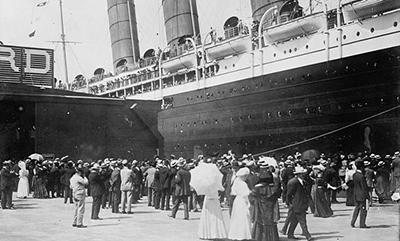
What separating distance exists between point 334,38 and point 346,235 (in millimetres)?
11186

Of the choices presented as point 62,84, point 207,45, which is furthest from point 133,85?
point 62,84

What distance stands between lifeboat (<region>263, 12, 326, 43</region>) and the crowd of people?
5.38 meters

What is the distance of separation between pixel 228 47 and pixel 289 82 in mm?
5970

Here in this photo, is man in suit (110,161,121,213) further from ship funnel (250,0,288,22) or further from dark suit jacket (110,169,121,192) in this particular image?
ship funnel (250,0,288,22)

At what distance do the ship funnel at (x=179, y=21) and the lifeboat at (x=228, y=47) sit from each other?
5.50 metres

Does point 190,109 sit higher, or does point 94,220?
point 190,109

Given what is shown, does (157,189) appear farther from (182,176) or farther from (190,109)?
(190,109)

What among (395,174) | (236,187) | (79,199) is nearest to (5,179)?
(79,199)

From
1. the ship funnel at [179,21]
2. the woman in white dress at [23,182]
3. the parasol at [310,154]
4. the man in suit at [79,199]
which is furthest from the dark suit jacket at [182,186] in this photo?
the ship funnel at [179,21]

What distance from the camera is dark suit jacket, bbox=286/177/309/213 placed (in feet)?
20.9

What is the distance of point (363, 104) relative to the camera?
14258mm

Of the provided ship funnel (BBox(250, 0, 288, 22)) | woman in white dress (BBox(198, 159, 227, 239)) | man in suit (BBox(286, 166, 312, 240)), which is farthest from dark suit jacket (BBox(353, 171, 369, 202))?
ship funnel (BBox(250, 0, 288, 22))

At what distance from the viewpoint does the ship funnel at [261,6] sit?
70.7 ft

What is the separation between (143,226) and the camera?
314 inches
